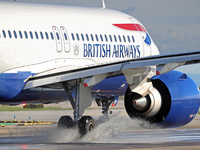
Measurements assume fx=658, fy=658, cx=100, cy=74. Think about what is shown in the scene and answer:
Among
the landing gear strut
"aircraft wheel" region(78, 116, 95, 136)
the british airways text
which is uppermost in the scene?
the british airways text

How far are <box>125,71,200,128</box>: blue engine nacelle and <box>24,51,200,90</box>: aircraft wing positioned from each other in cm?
116

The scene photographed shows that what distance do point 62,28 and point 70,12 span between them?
1123 mm

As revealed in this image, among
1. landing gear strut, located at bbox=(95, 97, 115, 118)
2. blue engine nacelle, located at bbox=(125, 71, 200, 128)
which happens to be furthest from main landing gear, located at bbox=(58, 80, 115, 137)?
landing gear strut, located at bbox=(95, 97, 115, 118)

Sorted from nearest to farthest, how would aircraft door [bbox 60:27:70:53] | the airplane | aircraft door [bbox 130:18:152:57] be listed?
the airplane → aircraft door [bbox 60:27:70:53] → aircraft door [bbox 130:18:152:57]

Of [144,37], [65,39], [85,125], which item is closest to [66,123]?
[85,125]

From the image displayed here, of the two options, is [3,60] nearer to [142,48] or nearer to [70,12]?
[70,12]

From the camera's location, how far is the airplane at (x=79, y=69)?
71.9ft

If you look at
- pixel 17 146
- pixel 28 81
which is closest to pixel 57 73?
pixel 28 81

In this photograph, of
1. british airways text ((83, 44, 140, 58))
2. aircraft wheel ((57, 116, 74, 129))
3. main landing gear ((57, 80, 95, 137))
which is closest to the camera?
main landing gear ((57, 80, 95, 137))

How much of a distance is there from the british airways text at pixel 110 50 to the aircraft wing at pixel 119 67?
2741 mm

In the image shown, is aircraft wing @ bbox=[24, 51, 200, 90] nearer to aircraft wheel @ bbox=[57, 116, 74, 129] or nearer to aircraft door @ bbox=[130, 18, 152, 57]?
aircraft wheel @ bbox=[57, 116, 74, 129]

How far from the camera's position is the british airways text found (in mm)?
26119

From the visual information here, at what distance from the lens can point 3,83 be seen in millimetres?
23062

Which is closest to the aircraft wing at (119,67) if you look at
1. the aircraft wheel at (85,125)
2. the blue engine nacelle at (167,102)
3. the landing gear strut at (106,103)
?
the blue engine nacelle at (167,102)
